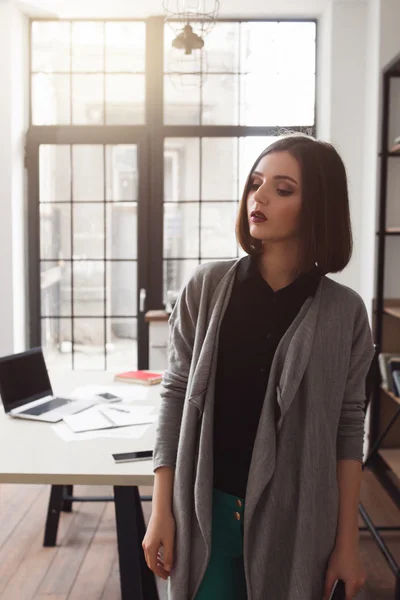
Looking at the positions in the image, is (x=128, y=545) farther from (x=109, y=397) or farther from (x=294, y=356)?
(x=294, y=356)

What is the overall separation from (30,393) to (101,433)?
18.4 inches

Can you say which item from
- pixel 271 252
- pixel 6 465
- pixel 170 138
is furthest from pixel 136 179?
pixel 271 252

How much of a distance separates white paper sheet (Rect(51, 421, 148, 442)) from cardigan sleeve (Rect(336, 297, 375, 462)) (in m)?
1.07

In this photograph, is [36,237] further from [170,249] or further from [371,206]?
[371,206]

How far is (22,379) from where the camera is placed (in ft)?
8.06

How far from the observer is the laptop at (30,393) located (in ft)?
7.74

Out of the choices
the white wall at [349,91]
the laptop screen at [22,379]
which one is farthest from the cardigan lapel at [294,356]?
the white wall at [349,91]

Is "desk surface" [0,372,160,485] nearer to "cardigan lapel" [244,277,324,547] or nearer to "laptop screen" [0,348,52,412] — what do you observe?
"laptop screen" [0,348,52,412]

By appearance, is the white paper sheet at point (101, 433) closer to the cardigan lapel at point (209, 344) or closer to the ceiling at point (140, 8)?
the cardigan lapel at point (209, 344)

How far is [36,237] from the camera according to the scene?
4.79 metres

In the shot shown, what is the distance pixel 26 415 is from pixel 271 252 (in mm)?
1435

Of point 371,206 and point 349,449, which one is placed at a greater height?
point 371,206

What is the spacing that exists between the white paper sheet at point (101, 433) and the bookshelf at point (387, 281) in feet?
7.01

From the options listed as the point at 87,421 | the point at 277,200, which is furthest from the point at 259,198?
the point at 87,421
